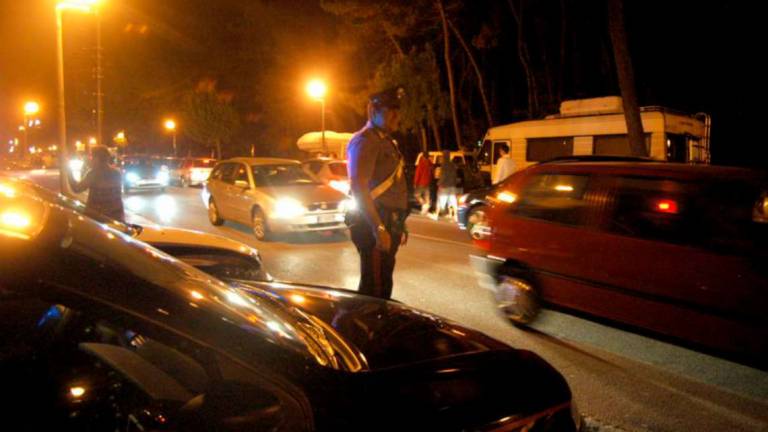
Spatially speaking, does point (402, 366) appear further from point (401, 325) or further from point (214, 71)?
point (214, 71)

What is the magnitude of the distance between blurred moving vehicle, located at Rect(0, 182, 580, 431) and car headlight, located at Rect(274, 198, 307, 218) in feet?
27.1

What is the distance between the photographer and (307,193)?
11453 mm

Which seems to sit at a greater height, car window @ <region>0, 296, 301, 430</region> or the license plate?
car window @ <region>0, 296, 301, 430</region>

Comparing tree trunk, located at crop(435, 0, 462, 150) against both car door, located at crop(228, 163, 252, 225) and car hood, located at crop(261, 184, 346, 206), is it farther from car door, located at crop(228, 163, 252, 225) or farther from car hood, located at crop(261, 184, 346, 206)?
car hood, located at crop(261, 184, 346, 206)

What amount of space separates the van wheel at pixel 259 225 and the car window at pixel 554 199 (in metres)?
6.40

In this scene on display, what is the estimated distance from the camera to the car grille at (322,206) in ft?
36.1

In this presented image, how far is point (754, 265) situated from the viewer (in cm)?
402

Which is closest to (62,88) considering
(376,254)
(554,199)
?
A: (376,254)

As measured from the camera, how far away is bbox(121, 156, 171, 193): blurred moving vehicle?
23.1 meters

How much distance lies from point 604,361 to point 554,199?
4.81ft

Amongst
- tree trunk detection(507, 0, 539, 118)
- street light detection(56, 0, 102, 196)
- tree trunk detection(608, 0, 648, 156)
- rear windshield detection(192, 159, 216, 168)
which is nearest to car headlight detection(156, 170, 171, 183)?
rear windshield detection(192, 159, 216, 168)

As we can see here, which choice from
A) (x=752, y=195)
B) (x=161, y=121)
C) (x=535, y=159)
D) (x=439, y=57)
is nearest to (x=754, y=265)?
(x=752, y=195)

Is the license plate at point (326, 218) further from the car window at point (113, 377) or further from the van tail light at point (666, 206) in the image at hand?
the car window at point (113, 377)

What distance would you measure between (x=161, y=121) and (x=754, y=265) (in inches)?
2235
